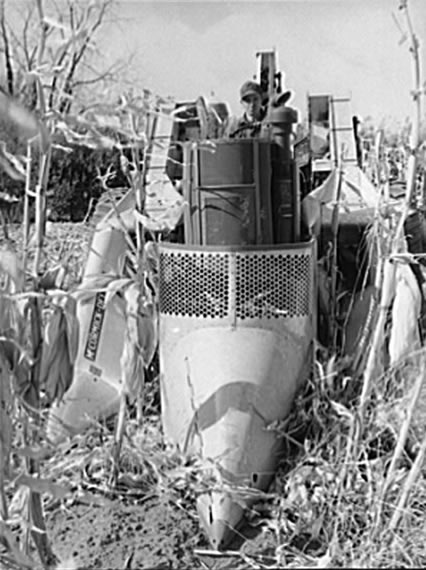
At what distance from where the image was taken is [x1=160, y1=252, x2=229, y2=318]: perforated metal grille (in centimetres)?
225

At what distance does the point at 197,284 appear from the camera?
7.45 ft

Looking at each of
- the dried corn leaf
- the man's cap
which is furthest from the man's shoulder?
the dried corn leaf

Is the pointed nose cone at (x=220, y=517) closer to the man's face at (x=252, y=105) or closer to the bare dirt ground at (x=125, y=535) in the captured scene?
the bare dirt ground at (x=125, y=535)

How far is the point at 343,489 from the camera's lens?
79.2 inches

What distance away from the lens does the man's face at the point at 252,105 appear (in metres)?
3.09

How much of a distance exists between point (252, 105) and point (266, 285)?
3.49 feet

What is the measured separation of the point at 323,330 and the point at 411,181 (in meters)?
0.84

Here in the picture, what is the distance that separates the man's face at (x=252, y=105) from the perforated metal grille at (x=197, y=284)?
3.07 feet

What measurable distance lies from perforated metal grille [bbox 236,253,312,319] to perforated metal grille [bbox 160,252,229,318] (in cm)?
4

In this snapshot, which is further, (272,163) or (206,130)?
(206,130)

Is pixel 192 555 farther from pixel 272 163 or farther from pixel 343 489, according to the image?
pixel 272 163

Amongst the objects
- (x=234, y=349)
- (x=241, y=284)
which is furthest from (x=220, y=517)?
(x=241, y=284)

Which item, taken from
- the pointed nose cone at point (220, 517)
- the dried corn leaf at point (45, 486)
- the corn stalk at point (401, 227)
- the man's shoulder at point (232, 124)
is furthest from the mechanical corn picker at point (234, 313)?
the dried corn leaf at point (45, 486)

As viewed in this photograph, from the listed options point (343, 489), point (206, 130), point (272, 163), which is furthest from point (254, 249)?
point (343, 489)
